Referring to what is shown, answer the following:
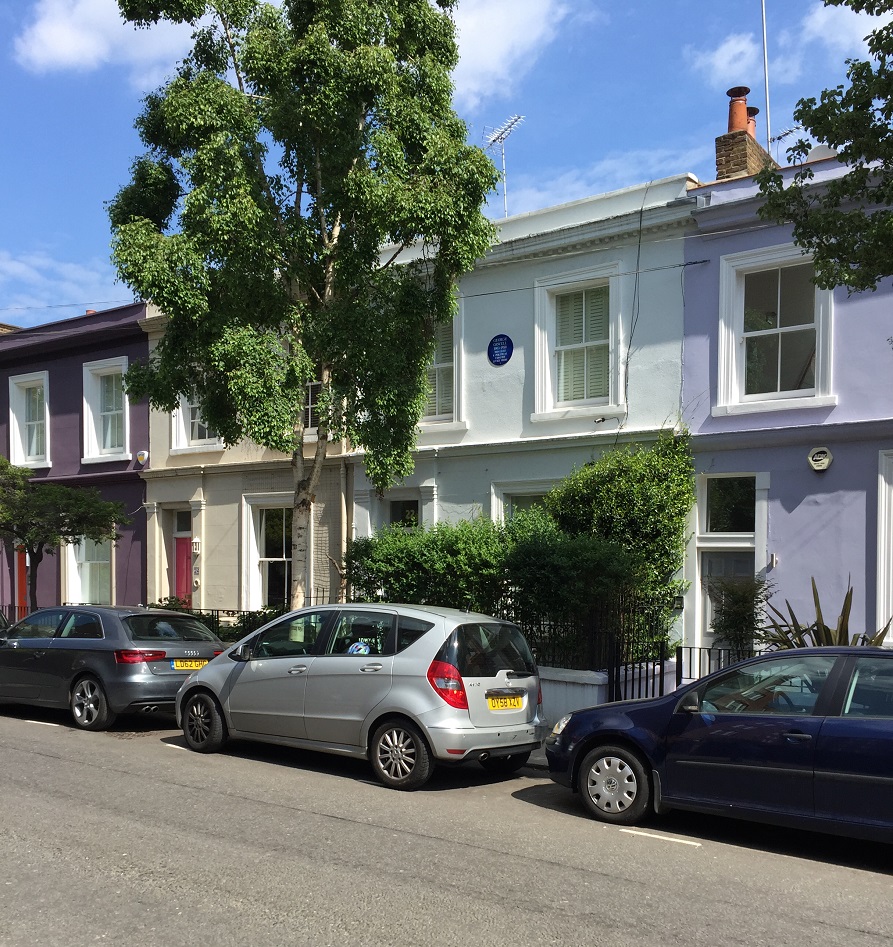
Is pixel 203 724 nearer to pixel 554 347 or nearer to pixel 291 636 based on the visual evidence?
pixel 291 636

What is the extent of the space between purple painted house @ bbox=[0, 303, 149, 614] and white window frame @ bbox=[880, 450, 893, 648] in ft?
50.5

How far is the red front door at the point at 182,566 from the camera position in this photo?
21.2 metres

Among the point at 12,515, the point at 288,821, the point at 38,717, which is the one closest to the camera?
the point at 288,821

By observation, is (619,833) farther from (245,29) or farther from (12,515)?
(12,515)

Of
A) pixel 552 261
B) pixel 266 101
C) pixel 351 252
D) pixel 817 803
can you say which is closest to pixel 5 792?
pixel 817 803

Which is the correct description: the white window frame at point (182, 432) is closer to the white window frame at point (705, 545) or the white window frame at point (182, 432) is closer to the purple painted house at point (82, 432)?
the purple painted house at point (82, 432)

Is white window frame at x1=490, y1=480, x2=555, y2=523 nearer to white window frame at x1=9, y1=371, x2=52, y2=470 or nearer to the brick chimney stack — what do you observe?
the brick chimney stack

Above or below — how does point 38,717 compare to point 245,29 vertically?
below

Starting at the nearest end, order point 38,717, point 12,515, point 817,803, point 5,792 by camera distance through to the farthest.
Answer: point 817,803 < point 5,792 < point 38,717 < point 12,515

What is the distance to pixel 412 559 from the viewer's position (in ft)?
43.9

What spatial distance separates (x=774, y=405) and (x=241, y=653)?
7.77 meters

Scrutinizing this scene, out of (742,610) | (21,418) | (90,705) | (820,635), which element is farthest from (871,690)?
(21,418)

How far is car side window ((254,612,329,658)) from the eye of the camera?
30.9 feet

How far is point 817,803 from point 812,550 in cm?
689
